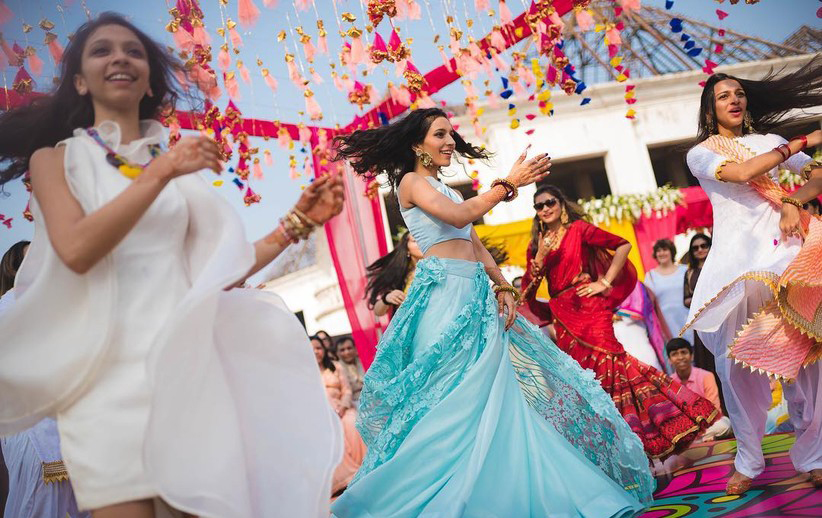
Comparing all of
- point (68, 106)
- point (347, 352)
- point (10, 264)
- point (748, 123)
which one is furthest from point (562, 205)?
point (347, 352)

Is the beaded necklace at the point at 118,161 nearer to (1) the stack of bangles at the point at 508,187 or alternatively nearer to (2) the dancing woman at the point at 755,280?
(1) the stack of bangles at the point at 508,187

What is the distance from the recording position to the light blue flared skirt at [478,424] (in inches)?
116

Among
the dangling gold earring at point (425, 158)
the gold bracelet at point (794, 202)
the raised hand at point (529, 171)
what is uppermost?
the dangling gold earring at point (425, 158)

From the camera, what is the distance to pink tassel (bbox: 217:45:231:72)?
7176 millimetres

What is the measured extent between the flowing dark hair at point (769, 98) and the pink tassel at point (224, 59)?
467 centimetres

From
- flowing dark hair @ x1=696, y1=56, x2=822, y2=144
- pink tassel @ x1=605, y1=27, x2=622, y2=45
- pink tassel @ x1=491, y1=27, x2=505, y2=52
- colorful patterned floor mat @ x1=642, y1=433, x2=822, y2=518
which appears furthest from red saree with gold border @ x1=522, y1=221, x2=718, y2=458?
pink tassel @ x1=605, y1=27, x2=622, y2=45

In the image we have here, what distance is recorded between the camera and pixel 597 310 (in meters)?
4.95

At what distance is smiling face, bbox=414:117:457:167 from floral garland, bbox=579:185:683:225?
9.57 meters

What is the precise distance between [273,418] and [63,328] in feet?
1.66

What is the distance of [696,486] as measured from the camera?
3.76 m

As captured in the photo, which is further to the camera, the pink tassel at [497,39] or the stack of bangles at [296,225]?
the pink tassel at [497,39]

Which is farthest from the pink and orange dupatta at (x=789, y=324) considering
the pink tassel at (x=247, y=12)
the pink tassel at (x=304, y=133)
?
the pink tassel at (x=304, y=133)

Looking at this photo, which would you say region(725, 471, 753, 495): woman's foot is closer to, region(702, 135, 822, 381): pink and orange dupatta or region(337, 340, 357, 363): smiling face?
region(702, 135, 822, 381): pink and orange dupatta

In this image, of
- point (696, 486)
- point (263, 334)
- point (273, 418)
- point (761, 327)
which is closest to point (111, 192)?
point (263, 334)
